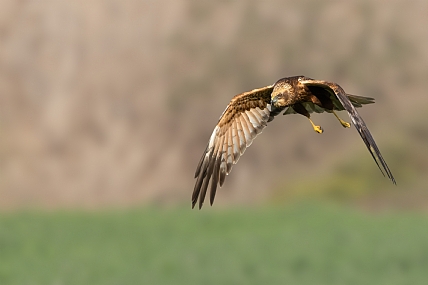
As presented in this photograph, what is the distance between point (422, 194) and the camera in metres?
35.8

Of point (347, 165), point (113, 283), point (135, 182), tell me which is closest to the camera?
point (113, 283)

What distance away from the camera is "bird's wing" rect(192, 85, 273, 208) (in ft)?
24.2

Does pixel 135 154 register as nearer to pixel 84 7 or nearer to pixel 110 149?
pixel 110 149

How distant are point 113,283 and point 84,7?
2824 cm

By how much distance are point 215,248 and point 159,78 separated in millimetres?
22710

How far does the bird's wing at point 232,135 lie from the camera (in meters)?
7.38

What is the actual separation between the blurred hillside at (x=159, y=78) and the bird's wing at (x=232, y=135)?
94.3 ft

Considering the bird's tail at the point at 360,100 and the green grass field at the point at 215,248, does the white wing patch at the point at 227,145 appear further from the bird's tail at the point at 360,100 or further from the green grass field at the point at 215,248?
the green grass field at the point at 215,248

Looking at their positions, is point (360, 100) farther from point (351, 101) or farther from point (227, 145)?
point (227, 145)

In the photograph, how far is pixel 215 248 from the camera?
63.2ft

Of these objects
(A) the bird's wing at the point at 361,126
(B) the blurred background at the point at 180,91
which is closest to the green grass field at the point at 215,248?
(B) the blurred background at the point at 180,91

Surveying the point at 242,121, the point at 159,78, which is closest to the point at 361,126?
the point at 242,121

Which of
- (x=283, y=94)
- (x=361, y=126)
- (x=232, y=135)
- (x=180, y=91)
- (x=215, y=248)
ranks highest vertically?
(x=180, y=91)

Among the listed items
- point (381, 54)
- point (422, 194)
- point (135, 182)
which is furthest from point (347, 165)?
point (135, 182)
